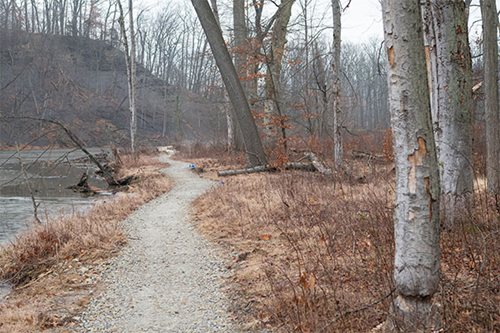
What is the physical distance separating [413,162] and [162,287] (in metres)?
3.75

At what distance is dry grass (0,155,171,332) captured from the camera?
4.69 metres

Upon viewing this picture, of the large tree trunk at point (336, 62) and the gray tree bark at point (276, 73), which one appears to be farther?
the gray tree bark at point (276, 73)

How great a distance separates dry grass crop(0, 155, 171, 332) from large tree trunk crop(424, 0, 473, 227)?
441cm

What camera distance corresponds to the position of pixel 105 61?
65.9m

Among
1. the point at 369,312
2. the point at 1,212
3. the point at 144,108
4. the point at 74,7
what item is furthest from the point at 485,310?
the point at 74,7

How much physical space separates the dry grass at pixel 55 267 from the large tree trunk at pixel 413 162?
3546mm

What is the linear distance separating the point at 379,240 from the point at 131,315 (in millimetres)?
2644

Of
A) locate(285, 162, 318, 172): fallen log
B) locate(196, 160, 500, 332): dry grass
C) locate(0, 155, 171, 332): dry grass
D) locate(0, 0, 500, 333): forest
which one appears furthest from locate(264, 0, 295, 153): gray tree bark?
locate(0, 155, 171, 332): dry grass

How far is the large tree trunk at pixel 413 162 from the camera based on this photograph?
2604mm

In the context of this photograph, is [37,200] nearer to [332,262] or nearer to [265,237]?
[265,237]

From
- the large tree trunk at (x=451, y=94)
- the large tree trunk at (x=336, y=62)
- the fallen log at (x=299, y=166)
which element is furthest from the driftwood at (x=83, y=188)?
the large tree trunk at (x=451, y=94)

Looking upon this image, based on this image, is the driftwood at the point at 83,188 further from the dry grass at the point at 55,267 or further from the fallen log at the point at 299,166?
the fallen log at the point at 299,166

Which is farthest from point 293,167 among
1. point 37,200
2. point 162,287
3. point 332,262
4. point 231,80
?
point 332,262

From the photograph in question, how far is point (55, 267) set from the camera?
6379 millimetres
